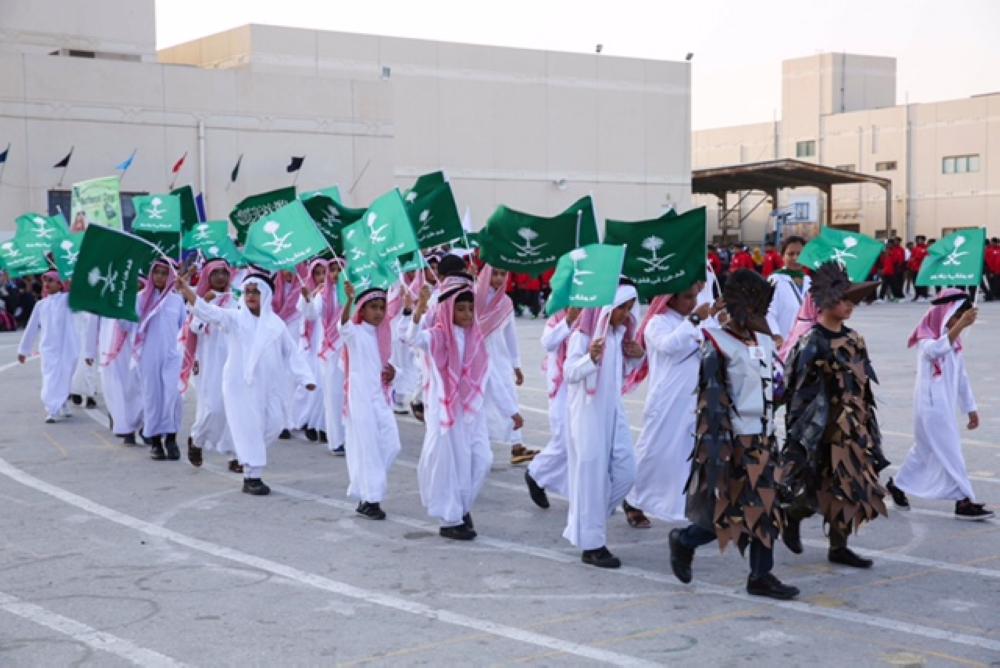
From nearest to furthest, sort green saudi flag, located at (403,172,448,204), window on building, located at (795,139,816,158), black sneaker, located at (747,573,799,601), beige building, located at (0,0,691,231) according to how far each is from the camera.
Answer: black sneaker, located at (747,573,799,601), green saudi flag, located at (403,172,448,204), beige building, located at (0,0,691,231), window on building, located at (795,139,816,158)

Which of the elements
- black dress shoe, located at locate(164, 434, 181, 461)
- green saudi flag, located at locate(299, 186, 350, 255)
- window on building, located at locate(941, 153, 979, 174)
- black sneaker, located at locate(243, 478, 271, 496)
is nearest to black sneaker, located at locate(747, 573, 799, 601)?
black sneaker, located at locate(243, 478, 271, 496)

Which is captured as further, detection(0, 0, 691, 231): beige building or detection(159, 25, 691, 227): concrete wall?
detection(159, 25, 691, 227): concrete wall

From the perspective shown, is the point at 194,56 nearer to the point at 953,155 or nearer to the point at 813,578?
the point at 953,155

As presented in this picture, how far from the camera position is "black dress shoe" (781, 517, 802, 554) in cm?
730

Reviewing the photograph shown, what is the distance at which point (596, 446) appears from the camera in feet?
24.6

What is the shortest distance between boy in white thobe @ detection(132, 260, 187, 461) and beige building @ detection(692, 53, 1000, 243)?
41.4 metres

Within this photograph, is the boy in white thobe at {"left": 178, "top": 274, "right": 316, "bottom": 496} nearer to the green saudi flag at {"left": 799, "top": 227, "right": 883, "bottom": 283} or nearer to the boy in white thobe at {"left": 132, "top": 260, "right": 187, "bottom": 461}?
the boy in white thobe at {"left": 132, "top": 260, "right": 187, "bottom": 461}

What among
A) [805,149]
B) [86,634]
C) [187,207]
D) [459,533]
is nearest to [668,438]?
[459,533]

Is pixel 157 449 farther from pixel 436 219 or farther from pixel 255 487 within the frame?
pixel 436 219

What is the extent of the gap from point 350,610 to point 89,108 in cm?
2944

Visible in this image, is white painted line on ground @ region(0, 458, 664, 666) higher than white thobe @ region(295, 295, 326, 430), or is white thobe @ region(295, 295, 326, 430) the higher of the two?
white thobe @ region(295, 295, 326, 430)

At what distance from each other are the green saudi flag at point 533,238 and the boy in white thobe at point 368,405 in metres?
0.94

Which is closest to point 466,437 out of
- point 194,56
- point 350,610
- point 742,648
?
point 350,610

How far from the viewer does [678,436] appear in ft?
26.6
